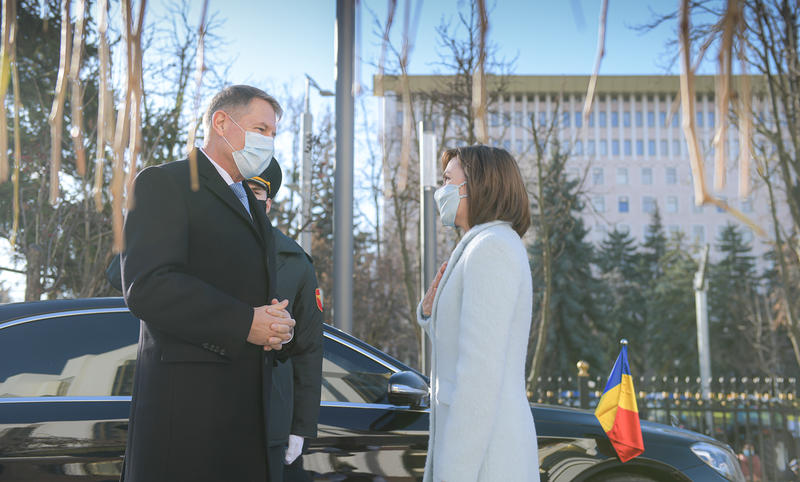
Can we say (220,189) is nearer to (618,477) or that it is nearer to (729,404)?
(618,477)

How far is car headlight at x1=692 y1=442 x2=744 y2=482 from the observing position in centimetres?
392

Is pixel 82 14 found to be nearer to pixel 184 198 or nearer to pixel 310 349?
pixel 184 198

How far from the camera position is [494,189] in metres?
2.32

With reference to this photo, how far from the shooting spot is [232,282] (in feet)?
6.39

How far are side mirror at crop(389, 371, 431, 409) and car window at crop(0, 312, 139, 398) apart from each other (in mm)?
1260

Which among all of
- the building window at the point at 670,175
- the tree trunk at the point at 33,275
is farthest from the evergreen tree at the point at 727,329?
the tree trunk at the point at 33,275

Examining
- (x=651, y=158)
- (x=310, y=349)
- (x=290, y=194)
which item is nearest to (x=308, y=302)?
(x=310, y=349)

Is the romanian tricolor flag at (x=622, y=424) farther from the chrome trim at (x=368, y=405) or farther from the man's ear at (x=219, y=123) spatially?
the man's ear at (x=219, y=123)

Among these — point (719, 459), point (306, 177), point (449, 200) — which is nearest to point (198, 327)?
point (449, 200)

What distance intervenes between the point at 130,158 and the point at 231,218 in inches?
48.1

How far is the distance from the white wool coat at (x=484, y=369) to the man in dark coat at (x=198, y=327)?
541mm

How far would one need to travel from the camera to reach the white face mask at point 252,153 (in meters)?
2.14

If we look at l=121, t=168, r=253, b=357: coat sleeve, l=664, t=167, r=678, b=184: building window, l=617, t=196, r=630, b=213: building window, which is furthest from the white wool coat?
l=664, t=167, r=678, b=184: building window

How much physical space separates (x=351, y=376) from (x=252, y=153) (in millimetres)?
1745
